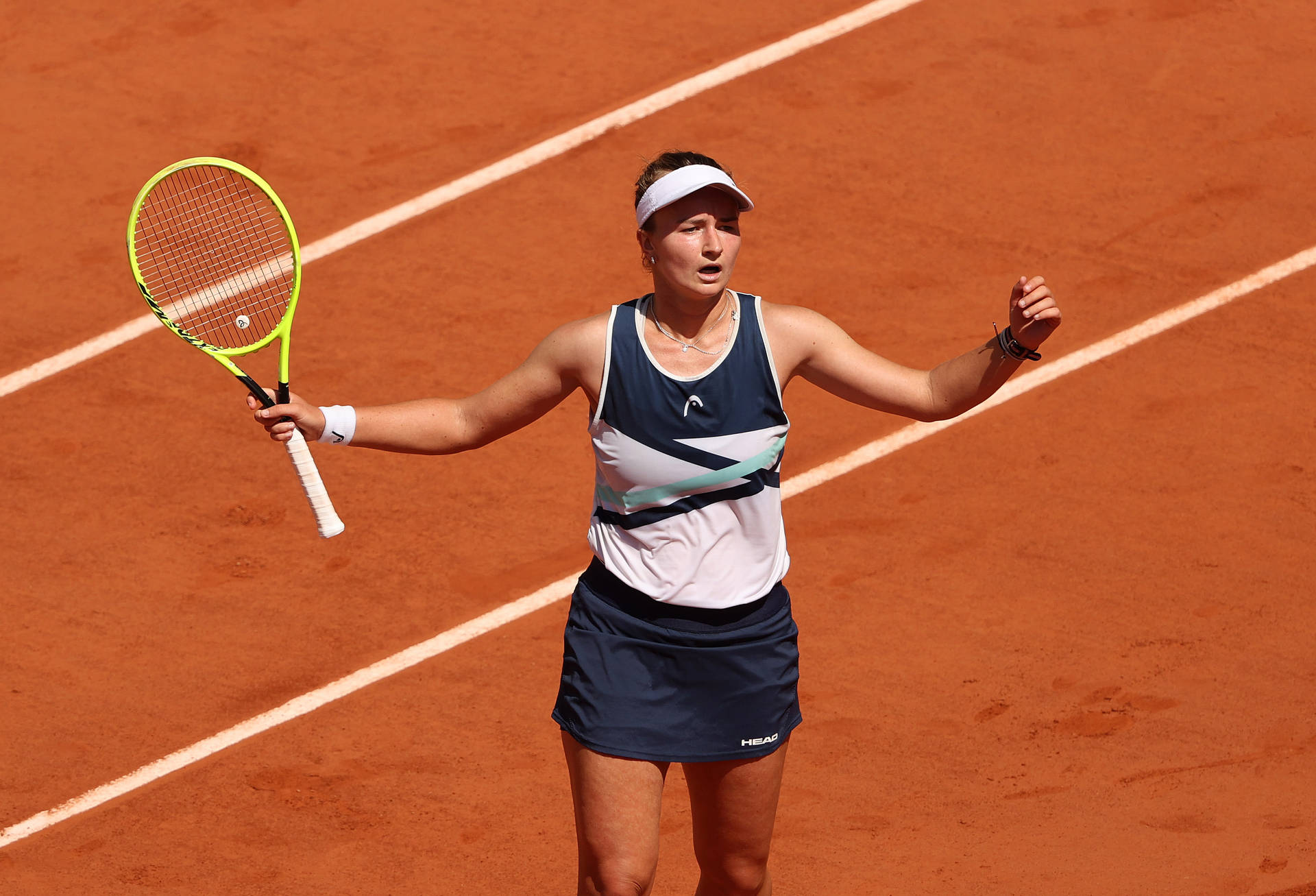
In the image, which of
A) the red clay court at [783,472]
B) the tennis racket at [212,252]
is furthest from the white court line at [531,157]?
the tennis racket at [212,252]

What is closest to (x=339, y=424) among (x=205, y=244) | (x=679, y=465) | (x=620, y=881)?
(x=679, y=465)

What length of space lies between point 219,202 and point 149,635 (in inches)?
100

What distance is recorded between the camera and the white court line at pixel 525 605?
293 inches

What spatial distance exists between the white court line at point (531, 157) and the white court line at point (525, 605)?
3246 mm

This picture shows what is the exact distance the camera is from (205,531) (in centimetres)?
895

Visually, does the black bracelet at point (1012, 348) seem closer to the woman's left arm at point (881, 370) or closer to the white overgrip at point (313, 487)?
the woman's left arm at point (881, 370)

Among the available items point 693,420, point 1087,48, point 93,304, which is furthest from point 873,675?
point 1087,48

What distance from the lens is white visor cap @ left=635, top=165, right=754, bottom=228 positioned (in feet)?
16.5

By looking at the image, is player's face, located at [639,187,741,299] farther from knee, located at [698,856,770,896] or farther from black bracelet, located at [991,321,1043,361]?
knee, located at [698,856,770,896]

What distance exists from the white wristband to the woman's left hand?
1918mm

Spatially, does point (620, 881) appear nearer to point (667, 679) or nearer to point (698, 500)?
point (667, 679)

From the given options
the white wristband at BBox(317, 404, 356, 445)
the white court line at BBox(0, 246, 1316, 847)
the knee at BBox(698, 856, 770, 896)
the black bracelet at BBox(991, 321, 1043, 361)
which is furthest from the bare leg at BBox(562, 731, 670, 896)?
the white court line at BBox(0, 246, 1316, 847)

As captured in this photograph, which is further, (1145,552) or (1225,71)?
(1225,71)

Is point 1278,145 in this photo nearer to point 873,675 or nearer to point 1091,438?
point 1091,438
